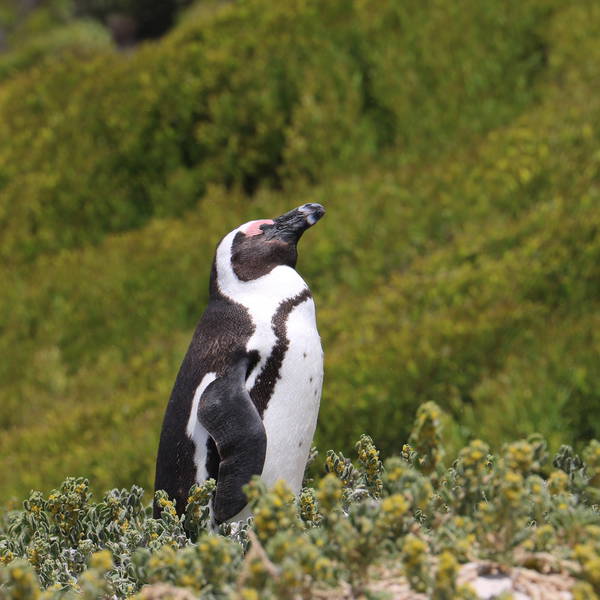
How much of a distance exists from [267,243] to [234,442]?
2.28 ft

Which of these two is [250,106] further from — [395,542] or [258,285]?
[395,542]

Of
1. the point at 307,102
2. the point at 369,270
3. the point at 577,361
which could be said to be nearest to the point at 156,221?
the point at 307,102

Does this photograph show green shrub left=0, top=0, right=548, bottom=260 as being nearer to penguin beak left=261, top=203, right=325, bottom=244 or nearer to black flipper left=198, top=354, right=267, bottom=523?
penguin beak left=261, top=203, right=325, bottom=244

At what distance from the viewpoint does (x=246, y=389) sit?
2734 millimetres

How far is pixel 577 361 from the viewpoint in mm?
4648

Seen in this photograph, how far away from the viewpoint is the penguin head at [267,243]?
2.95 meters

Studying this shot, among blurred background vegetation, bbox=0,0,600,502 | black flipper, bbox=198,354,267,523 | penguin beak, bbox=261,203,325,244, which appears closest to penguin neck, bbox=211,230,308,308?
penguin beak, bbox=261,203,325,244

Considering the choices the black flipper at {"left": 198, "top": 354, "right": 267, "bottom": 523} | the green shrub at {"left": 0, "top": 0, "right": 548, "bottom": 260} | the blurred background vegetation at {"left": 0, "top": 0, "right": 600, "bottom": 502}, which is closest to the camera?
the black flipper at {"left": 198, "top": 354, "right": 267, "bottom": 523}

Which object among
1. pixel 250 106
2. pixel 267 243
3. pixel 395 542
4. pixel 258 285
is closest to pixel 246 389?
pixel 258 285

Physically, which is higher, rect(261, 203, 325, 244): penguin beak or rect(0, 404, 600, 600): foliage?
rect(261, 203, 325, 244): penguin beak

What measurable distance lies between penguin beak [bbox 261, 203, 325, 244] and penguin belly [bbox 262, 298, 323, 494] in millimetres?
267

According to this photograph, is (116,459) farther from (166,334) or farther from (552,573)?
(552,573)

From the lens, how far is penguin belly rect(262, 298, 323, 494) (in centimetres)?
278

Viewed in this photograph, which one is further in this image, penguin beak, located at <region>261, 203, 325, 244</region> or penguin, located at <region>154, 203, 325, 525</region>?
penguin beak, located at <region>261, 203, 325, 244</region>
